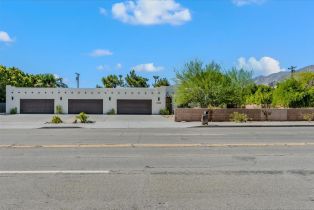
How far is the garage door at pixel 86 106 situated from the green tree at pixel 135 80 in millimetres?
33706

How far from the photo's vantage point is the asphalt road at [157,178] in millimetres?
7008

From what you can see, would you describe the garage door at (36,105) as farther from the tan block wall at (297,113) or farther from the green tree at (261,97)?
the tan block wall at (297,113)

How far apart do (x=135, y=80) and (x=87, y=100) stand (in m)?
34.2

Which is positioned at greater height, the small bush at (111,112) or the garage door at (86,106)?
the garage door at (86,106)

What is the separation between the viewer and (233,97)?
132ft

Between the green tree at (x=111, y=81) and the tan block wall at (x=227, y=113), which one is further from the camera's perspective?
the green tree at (x=111, y=81)

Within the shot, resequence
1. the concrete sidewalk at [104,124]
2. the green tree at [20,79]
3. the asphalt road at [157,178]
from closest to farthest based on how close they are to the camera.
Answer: the asphalt road at [157,178]
the concrete sidewalk at [104,124]
the green tree at [20,79]

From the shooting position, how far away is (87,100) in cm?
6103

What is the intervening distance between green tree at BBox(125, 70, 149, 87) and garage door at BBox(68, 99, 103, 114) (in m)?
33.7

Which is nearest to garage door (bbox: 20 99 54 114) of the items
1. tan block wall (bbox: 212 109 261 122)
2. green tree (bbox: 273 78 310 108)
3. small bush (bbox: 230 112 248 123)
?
green tree (bbox: 273 78 310 108)

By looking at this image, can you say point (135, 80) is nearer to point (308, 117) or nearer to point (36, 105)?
point (36, 105)

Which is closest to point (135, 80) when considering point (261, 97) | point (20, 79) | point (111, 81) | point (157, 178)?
point (111, 81)

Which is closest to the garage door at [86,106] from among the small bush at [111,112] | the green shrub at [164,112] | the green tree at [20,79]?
A: the small bush at [111,112]

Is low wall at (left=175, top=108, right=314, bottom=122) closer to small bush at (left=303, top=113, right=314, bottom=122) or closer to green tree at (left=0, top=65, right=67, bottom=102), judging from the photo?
small bush at (left=303, top=113, right=314, bottom=122)
